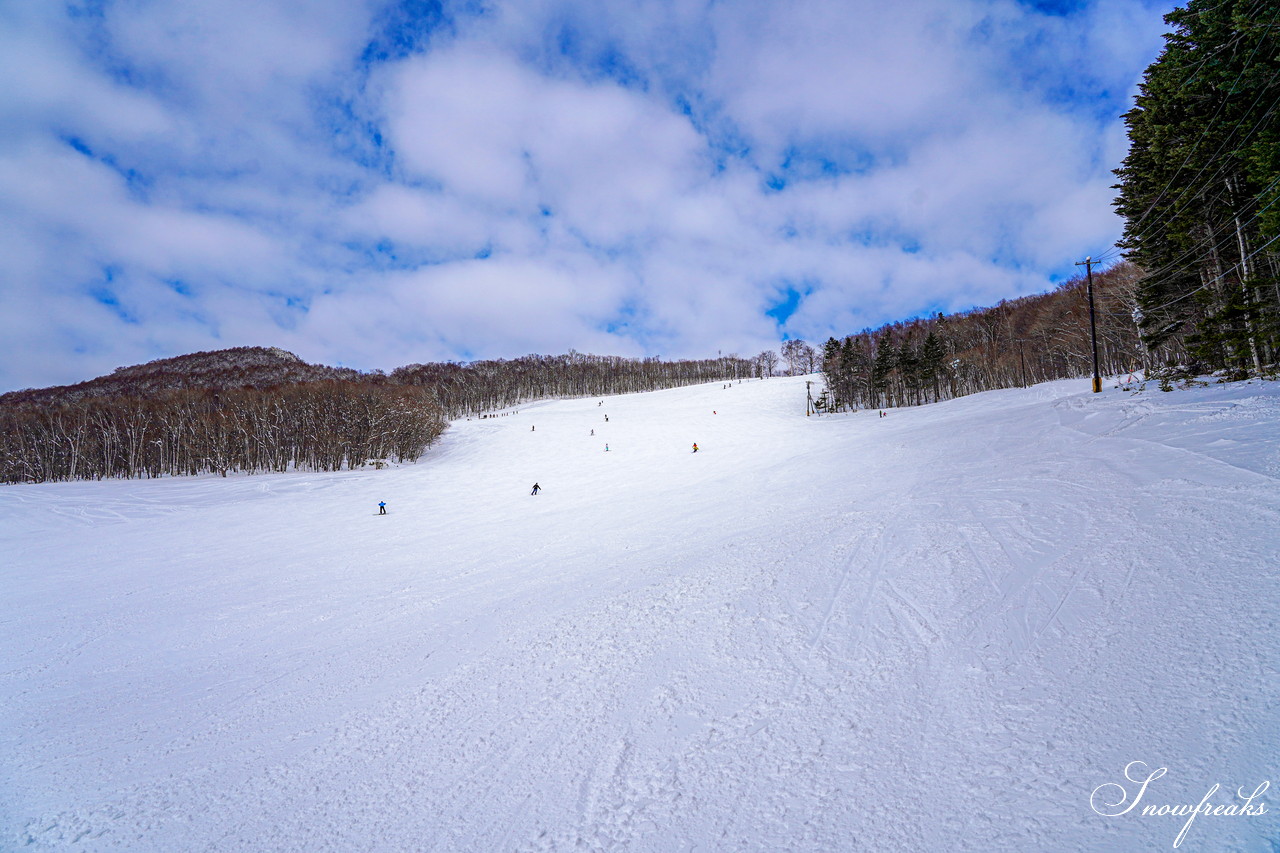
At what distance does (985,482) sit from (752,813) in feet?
36.2

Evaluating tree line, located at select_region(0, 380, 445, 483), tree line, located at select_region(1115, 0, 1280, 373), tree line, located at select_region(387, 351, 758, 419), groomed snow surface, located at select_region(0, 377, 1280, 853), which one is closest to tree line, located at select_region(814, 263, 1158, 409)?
tree line, located at select_region(1115, 0, 1280, 373)

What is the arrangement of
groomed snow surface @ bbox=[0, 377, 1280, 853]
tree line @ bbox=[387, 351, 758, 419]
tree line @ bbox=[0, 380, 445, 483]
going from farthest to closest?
tree line @ bbox=[387, 351, 758, 419] < tree line @ bbox=[0, 380, 445, 483] < groomed snow surface @ bbox=[0, 377, 1280, 853]

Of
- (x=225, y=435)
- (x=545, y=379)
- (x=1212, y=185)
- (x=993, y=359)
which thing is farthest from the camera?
(x=545, y=379)

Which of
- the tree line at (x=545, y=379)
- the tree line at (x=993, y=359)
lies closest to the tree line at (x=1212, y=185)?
the tree line at (x=993, y=359)

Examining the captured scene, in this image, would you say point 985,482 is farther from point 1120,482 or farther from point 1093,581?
point 1093,581

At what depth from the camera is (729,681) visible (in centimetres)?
520

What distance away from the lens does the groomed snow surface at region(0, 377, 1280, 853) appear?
3549 millimetres

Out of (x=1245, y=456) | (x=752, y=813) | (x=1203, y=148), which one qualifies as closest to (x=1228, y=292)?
(x=1203, y=148)

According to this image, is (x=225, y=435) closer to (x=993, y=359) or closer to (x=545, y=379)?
(x=545, y=379)

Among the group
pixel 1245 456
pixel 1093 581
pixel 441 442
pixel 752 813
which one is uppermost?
pixel 441 442

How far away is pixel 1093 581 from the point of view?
589cm

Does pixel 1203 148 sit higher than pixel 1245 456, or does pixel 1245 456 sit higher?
pixel 1203 148

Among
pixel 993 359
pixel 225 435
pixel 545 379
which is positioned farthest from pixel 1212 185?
pixel 545 379

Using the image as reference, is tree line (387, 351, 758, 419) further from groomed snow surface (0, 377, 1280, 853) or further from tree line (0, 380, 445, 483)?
groomed snow surface (0, 377, 1280, 853)
